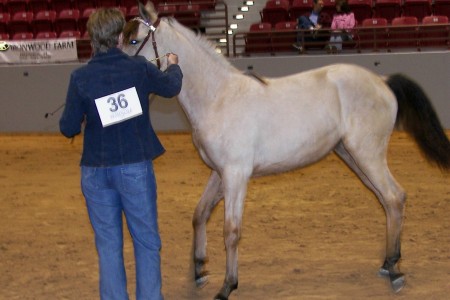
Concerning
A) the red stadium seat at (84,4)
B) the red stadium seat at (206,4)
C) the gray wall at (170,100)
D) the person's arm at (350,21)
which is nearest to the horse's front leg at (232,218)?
the gray wall at (170,100)

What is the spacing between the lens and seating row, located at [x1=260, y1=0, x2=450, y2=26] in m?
14.9

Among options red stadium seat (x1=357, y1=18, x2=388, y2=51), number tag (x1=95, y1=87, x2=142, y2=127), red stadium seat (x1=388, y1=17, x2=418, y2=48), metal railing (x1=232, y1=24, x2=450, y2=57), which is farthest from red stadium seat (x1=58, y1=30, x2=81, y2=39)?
number tag (x1=95, y1=87, x2=142, y2=127)

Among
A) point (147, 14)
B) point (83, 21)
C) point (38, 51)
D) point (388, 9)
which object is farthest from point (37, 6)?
point (147, 14)

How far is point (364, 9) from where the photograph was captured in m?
15.3

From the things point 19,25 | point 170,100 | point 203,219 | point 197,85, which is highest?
point 197,85

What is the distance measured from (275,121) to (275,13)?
10.9 m

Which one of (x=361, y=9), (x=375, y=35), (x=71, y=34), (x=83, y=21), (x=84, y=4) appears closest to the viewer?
(x=375, y=35)

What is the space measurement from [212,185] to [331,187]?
3.47 meters

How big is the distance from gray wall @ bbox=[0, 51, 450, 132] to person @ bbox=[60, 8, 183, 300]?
31.8 ft

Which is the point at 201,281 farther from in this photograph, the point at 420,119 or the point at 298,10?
the point at 298,10

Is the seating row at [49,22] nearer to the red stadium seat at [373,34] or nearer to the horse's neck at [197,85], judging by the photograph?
the red stadium seat at [373,34]

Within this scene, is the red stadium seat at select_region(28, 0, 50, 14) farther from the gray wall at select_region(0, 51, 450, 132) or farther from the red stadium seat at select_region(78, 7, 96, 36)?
the gray wall at select_region(0, 51, 450, 132)

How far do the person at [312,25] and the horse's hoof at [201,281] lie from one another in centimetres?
919

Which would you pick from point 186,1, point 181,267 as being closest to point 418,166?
point 181,267
